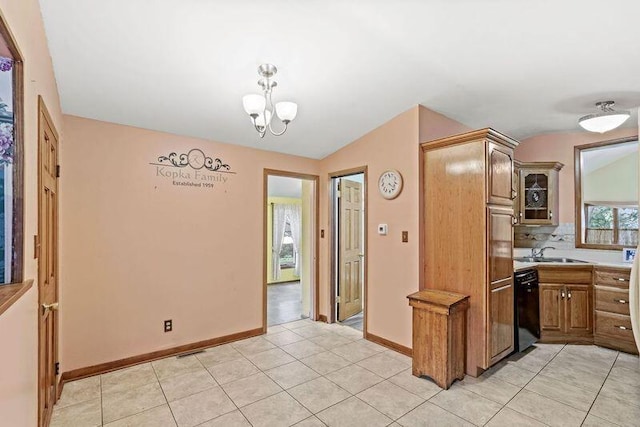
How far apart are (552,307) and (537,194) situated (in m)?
1.42

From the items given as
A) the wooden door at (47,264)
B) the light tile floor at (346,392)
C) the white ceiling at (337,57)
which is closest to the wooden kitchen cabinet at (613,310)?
the light tile floor at (346,392)

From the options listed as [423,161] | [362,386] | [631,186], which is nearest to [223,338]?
[362,386]

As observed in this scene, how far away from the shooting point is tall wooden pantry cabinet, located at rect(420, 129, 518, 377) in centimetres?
269

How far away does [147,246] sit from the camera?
118 inches

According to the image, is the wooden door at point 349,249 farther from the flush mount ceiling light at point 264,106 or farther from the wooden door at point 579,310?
the wooden door at point 579,310

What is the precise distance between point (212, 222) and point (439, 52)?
8.70 ft

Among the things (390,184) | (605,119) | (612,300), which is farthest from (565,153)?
(390,184)

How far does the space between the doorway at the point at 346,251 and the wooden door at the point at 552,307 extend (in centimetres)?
204

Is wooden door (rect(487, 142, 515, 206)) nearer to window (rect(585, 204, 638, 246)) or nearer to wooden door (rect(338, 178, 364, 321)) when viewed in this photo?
window (rect(585, 204, 638, 246))

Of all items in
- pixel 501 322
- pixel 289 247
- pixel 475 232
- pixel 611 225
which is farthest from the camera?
pixel 289 247

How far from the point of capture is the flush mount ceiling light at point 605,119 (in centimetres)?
293

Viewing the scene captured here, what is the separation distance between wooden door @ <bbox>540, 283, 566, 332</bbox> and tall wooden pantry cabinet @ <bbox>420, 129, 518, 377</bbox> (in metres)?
0.77

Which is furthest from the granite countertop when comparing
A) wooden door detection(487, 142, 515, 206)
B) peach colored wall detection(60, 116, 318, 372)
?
peach colored wall detection(60, 116, 318, 372)

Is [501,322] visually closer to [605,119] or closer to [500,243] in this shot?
[500,243]
